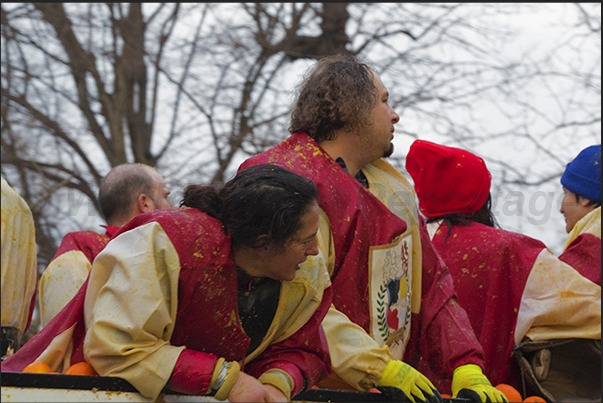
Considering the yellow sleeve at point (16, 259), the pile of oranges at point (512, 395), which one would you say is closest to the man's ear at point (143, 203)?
the yellow sleeve at point (16, 259)

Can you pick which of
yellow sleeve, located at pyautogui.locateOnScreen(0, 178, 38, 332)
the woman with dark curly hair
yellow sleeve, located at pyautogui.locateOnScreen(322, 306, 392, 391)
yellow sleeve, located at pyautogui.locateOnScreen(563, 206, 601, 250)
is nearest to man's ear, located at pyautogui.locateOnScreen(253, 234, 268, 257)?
the woman with dark curly hair

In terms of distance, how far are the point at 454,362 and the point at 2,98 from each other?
6616 mm

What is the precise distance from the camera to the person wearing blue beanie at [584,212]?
3.71 meters

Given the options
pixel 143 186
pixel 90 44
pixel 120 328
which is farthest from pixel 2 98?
pixel 120 328

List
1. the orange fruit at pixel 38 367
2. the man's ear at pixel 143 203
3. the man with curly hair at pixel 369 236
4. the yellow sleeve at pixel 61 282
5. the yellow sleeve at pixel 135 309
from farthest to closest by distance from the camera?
the man's ear at pixel 143 203, the yellow sleeve at pixel 61 282, the man with curly hair at pixel 369 236, the orange fruit at pixel 38 367, the yellow sleeve at pixel 135 309

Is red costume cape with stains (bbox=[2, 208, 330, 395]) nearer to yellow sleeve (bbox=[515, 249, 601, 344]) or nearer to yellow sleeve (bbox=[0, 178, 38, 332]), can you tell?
yellow sleeve (bbox=[0, 178, 38, 332])

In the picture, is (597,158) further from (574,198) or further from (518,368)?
(518,368)

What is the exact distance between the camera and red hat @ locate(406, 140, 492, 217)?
3785 mm

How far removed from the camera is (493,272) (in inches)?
144

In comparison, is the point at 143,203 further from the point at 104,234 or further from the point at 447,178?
the point at 447,178

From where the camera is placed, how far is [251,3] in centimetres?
895

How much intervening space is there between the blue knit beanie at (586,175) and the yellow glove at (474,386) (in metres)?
1.65

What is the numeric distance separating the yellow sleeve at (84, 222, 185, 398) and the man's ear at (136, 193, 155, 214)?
78.1 inches

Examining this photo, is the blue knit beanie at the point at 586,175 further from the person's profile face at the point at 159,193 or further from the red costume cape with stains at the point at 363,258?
the person's profile face at the point at 159,193
